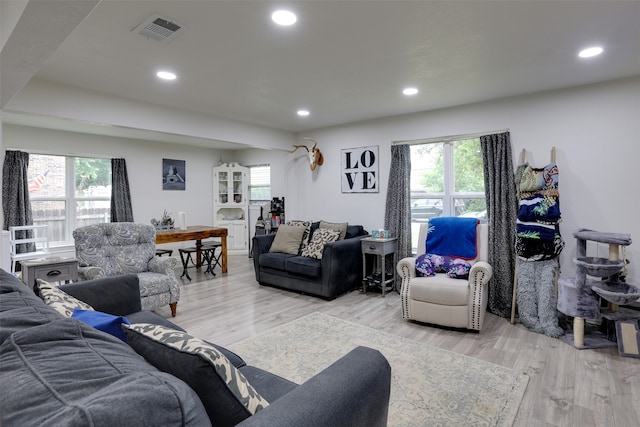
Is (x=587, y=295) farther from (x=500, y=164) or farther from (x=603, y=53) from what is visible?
(x=603, y=53)

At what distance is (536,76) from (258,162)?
17.4ft

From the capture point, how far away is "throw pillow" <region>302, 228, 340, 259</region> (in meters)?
4.54

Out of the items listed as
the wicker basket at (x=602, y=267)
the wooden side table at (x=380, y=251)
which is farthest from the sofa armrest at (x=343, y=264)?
the wicker basket at (x=602, y=267)

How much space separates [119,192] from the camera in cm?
588

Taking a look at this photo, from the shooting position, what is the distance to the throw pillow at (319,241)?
454cm

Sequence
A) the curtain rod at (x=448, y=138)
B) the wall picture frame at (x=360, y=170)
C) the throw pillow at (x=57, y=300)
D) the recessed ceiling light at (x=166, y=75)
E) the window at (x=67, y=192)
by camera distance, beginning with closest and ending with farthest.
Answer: the throw pillow at (x=57, y=300) < the recessed ceiling light at (x=166, y=75) < the curtain rod at (x=448, y=138) < the wall picture frame at (x=360, y=170) < the window at (x=67, y=192)

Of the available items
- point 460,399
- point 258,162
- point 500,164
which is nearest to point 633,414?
point 460,399

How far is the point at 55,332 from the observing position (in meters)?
0.88

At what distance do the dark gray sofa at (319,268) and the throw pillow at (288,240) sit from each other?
0.10 m

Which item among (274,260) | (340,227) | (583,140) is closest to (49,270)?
(274,260)

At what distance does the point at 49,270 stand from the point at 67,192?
3.28m

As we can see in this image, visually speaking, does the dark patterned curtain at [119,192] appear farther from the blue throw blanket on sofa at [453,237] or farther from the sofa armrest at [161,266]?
the blue throw blanket on sofa at [453,237]

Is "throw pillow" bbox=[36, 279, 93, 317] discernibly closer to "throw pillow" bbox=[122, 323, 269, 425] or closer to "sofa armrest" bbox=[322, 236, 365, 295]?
"throw pillow" bbox=[122, 323, 269, 425]

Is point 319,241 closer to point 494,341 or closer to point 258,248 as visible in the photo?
point 258,248
